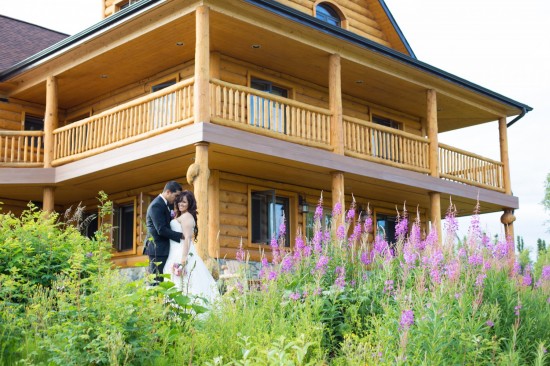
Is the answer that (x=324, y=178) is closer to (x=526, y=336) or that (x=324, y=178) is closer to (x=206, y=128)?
(x=206, y=128)

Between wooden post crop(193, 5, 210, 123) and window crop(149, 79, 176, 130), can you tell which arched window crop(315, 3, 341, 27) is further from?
wooden post crop(193, 5, 210, 123)

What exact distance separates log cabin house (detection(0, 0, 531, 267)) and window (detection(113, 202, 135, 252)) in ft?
0.12

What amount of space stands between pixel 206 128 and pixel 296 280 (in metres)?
6.16

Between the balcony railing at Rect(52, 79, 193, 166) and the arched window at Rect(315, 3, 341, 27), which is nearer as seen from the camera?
the balcony railing at Rect(52, 79, 193, 166)

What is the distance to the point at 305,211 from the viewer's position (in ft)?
59.9

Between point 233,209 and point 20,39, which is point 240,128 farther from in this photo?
point 20,39

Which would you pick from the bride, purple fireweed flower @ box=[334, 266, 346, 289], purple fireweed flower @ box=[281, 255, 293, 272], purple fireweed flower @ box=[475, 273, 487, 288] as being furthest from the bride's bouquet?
purple fireweed flower @ box=[475, 273, 487, 288]

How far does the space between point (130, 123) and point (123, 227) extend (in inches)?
191

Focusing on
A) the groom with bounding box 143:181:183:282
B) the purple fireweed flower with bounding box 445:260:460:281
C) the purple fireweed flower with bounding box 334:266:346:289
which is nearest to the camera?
the purple fireweed flower with bounding box 445:260:460:281

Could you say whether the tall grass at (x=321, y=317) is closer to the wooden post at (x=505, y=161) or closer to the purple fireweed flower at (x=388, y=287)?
the purple fireweed flower at (x=388, y=287)

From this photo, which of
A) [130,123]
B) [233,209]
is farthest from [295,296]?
[233,209]

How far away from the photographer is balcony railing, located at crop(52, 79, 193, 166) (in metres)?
14.0

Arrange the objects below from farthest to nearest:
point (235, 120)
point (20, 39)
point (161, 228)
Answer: point (20, 39) < point (235, 120) < point (161, 228)

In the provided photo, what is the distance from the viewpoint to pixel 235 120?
1396 cm
